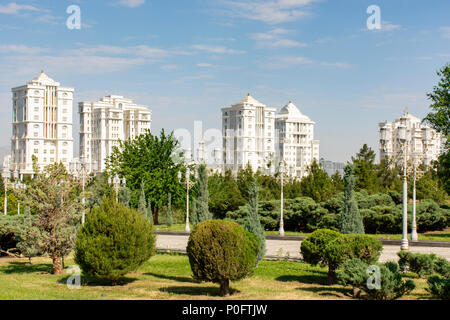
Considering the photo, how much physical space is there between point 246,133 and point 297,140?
1158 inches

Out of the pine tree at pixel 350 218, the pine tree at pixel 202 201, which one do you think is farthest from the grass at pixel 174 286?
the pine tree at pixel 202 201

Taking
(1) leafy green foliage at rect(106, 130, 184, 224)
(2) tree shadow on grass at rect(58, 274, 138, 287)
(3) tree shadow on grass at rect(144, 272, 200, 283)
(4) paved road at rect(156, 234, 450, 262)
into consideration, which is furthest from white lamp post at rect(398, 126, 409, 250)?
(1) leafy green foliage at rect(106, 130, 184, 224)

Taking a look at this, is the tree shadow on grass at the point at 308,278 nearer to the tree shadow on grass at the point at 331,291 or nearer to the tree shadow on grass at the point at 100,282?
the tree shadow on grass at the point at 331,291

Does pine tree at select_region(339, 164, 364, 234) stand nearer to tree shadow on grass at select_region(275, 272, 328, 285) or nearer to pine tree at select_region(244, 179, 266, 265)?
tree shadow on grass at select_region(275, 272, 328, 285)

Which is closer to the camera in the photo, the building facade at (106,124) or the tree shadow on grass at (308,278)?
the tree shadow on grass at (308,278)

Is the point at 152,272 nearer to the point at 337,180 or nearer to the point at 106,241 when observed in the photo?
the point at 106,241

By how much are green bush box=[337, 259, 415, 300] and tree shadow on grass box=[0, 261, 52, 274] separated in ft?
32.2

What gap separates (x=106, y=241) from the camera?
13.3 meters

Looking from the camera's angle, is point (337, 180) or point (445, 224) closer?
point (445, 224)

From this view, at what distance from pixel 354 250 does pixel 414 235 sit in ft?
41.9

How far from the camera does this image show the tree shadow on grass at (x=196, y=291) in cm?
1248

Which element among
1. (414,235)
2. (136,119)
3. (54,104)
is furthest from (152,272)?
(136,119)

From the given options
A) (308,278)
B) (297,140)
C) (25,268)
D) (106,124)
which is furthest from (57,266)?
(297,140)

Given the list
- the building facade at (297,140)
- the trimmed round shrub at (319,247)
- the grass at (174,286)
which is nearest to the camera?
the grass at (174,286)
